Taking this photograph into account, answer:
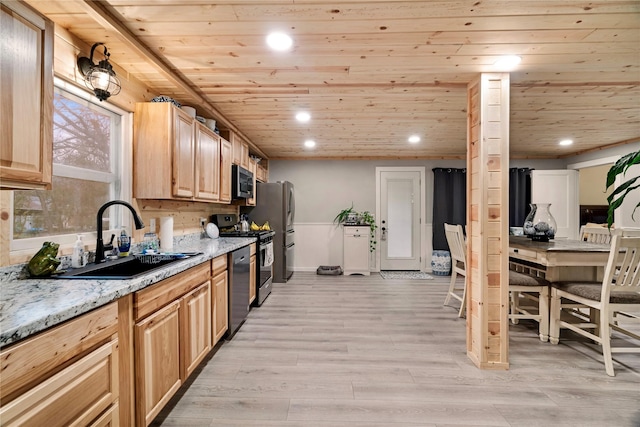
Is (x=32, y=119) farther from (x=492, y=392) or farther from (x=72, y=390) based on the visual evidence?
(x=492, y=392)

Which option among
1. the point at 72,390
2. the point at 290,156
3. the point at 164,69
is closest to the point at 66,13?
the point at 164,69

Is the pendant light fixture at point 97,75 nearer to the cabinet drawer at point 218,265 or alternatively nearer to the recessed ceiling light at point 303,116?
the cabinet drawer at point 218,265

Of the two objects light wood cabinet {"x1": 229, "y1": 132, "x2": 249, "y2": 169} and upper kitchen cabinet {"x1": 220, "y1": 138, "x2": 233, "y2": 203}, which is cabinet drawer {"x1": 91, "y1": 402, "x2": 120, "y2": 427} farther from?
light wood cabinet {"x1": 229, "y1": 132, "x2": 249, "y2": 169}

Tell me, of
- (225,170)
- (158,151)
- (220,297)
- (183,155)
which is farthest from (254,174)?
(220,297)

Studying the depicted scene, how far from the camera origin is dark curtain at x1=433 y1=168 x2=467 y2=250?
580cm

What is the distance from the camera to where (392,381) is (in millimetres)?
2094

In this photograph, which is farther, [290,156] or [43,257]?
[290,156]

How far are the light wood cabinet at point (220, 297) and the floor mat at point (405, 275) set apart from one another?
3470mm

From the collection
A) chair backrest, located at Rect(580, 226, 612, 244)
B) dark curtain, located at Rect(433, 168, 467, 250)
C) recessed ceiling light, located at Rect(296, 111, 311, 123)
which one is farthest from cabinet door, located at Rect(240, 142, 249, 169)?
chair backrest, located at Rect(580, 226, 612, 244)

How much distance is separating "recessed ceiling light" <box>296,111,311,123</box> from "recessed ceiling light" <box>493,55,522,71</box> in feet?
6.18

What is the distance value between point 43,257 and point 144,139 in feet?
4.06

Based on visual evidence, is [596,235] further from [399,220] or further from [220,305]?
[220,305]

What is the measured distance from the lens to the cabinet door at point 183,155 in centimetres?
244

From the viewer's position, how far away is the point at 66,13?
1.63 meters
